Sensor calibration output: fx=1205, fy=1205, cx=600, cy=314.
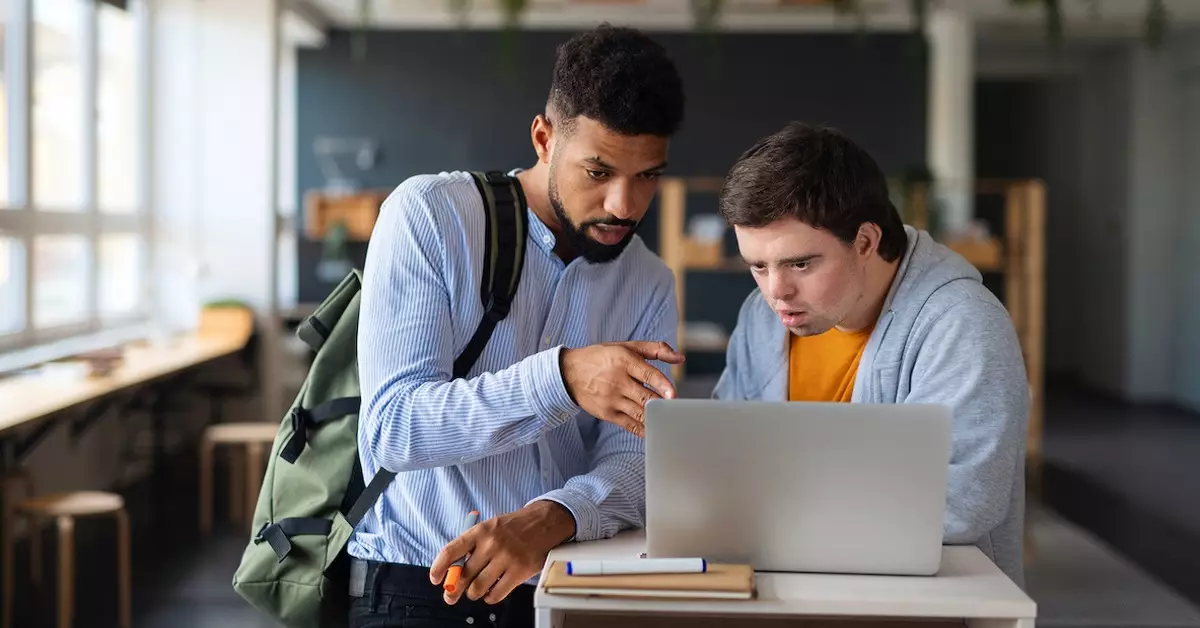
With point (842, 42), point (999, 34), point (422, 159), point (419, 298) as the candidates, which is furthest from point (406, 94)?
point (419, 298)

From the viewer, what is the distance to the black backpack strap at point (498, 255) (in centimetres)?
176

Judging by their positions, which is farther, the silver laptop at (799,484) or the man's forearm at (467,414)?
the man's forearm at (467,414)

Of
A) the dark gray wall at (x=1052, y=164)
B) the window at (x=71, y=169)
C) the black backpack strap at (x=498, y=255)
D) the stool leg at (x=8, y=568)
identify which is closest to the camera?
the black backpack strap at (x=498, y=255)

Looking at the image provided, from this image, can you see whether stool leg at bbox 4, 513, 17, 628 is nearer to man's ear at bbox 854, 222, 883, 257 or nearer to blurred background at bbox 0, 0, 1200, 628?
blurred background at bbox 0, 0, 1200, 628

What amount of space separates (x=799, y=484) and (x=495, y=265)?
23.3 inches

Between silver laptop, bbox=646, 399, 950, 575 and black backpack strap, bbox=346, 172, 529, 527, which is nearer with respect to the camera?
silver laptop, bbox=646, 399, 950, 575

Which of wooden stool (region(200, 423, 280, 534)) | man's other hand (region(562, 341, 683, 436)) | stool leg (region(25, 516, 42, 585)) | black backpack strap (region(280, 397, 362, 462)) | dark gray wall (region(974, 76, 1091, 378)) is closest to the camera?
man's other hand (region(562, 341, 683, 436))

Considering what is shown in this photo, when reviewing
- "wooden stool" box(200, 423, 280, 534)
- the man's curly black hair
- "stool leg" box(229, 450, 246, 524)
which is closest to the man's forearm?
the man's curly black hair

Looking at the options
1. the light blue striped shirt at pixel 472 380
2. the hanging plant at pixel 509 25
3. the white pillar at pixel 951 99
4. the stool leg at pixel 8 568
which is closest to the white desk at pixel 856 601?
the light blue striped shirt at pixel 472 380

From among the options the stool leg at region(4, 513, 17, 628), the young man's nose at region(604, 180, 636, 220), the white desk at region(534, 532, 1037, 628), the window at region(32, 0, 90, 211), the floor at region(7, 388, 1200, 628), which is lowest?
the floor at region(7, 388, 1200, 628)

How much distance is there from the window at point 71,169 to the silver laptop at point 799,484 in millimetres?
5284

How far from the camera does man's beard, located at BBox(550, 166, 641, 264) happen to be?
69.9 inches

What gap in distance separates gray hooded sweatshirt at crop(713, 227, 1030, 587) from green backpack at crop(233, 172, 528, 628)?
1.93ft

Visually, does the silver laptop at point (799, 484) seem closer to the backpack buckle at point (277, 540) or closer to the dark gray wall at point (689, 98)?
the backpack buckle at point (277, 540)
